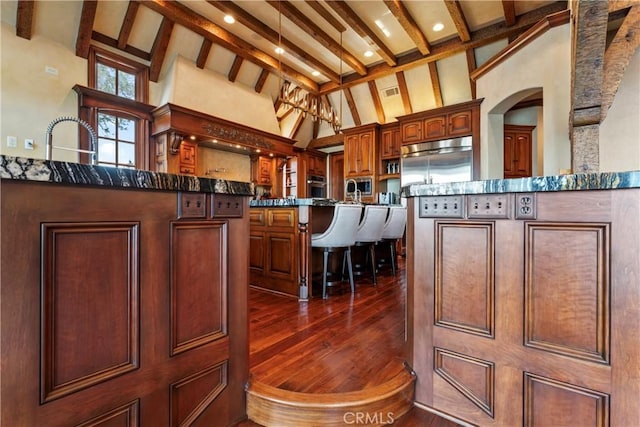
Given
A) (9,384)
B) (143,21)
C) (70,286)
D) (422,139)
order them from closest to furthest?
(9,384) → (70,286) → (143,21) → (422,139)

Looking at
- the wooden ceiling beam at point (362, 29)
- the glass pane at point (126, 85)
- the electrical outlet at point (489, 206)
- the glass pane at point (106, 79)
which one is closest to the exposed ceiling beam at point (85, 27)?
the glass pane at point (106, 79)

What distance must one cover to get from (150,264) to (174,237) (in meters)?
0.12

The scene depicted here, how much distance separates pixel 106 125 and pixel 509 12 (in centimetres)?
678

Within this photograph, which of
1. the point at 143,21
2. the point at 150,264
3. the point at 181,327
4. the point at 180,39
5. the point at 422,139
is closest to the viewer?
the point at 150,264

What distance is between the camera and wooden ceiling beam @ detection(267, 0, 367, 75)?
4559 mm

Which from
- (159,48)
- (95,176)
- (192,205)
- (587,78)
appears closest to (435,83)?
(587,78)

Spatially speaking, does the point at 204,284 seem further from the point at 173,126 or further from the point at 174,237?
the point at 173,126

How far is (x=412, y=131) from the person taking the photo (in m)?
5.98

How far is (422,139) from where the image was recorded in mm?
5820

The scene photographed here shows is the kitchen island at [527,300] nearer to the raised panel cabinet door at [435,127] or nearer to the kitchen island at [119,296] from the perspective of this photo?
the kitchen island at [119,296]

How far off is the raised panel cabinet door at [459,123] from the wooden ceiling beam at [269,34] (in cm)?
303

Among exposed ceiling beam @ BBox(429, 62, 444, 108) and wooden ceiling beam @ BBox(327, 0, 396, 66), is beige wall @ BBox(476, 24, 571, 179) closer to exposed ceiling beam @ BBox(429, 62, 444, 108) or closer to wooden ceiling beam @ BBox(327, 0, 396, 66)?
exposed ceiling beam @ BBox(429, 62, 444, 108)

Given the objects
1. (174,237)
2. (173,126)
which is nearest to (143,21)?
(173,126)

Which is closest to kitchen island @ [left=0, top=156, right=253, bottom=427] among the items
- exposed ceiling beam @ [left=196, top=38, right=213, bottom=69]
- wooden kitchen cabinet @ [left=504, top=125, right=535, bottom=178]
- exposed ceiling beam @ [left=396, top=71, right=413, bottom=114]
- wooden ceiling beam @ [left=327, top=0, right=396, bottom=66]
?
wooden ceiling beam @ [left=327, top=0, right=396, bottom=66]
